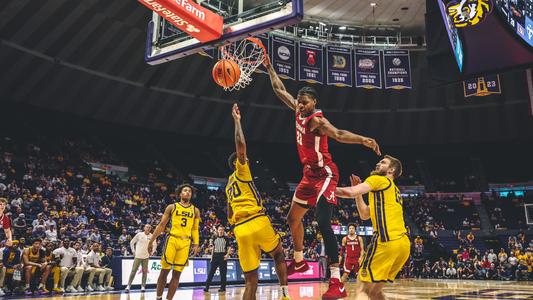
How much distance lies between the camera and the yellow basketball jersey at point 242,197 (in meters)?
5.78

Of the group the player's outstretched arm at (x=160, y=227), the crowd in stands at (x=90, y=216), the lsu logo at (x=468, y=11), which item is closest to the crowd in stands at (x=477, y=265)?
the crowd in stands at (x=90, y=216)

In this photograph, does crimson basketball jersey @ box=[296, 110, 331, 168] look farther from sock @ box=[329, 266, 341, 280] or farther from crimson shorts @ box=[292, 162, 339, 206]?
sock @ box=[329, 266, 341, 280]

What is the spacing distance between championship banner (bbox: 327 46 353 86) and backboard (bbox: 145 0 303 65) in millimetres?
12552

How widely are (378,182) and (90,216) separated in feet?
52.2

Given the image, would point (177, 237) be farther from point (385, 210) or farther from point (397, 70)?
point (397, 70)

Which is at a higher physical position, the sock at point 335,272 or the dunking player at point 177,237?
the dunking player at point 177,237

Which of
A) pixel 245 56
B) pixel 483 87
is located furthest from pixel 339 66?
pixel 245 56

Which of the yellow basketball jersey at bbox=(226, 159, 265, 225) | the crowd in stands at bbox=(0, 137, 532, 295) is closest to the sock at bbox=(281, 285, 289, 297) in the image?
the yellow basketball jersey at bbox=(226, 159, 265, 225)

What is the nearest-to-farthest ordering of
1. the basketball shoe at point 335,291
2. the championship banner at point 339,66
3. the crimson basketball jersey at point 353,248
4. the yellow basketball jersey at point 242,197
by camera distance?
the basketball shoe at point 335,291
the yellow basketball jersey at point 242,197
the crimson basketball jersey at point 353,248
the championship banner at point 339,66

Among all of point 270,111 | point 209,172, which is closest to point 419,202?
point 270,111

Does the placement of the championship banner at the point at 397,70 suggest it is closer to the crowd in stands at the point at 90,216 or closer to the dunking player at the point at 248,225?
the crowd in stands at the point at 90,216

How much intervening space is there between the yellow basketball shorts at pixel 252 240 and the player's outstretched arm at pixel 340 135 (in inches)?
51.8

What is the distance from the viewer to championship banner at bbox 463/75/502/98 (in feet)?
63.1

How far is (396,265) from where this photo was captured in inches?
207
